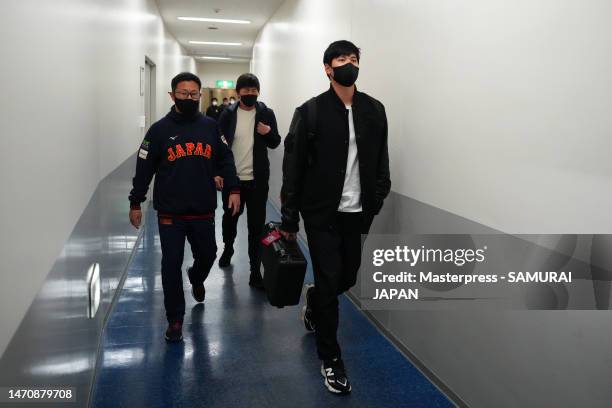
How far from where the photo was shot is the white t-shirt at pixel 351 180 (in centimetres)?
270

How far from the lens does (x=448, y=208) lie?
2.64 m

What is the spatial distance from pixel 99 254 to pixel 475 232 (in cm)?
209

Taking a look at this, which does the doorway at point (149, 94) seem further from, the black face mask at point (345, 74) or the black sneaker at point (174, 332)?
the black face mask at point (345, 74)

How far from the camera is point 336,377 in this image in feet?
8.77

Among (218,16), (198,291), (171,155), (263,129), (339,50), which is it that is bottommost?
(198,291)

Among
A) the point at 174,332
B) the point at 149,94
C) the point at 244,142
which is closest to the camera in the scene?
the point at 174,332

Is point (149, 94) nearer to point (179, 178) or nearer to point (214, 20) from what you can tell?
point (214, 20)

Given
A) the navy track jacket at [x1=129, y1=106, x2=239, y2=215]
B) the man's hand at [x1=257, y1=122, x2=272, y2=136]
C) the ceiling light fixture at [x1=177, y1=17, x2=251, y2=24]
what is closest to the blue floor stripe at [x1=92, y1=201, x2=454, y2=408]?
the navy track jacket at [x1=129, y1=106, x2=239, y2=215]

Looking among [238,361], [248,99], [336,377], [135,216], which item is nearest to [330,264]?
[336,377]

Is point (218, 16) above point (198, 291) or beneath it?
above

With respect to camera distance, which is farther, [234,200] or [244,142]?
[244,142]

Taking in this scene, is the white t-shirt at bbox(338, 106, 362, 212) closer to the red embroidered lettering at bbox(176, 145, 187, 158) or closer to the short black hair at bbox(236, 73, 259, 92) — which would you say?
the red embroidered lettering at bbox(176, 145, 187, 158)

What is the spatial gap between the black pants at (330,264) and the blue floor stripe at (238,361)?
243 millimetres

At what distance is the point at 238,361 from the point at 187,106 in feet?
4.92
